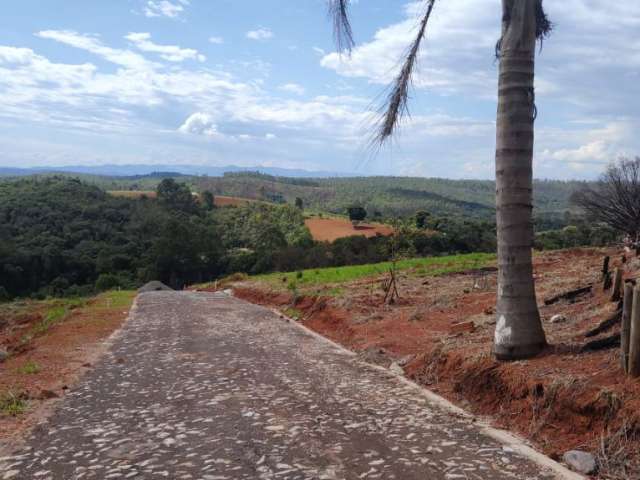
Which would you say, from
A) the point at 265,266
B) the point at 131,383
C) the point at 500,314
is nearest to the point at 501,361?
the point at 500,314

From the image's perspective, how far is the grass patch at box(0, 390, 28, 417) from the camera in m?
6.41

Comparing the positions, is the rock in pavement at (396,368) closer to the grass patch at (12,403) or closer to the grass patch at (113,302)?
the grass patch at (12,403)

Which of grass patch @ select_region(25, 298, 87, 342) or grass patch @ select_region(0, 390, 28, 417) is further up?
grass patch @ select_region(0, 390, 28, 417)

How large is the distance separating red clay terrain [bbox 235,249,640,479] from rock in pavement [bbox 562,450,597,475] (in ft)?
0.24

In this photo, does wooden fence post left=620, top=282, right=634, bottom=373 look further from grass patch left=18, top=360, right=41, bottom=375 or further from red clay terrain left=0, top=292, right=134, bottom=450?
grass patch left=18, top=360, right=41, bottom=375

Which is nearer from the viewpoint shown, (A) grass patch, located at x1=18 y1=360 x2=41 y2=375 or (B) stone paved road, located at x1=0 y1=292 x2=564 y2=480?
(B) stone paved road, located at x1=0 y1=292 x2=564 y2=480

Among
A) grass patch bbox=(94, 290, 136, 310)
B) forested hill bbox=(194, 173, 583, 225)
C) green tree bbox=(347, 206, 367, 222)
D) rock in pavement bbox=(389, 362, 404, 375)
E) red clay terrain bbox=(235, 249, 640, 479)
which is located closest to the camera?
red clay terrain bbox=(235, 249, 640, 479)

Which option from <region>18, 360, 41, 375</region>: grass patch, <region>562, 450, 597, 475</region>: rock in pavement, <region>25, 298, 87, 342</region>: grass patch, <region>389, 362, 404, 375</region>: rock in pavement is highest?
<region>562, 450, 597, 475</region>: rock in pavement

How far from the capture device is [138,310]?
18.2 meters

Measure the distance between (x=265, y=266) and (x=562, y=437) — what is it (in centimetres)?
4289

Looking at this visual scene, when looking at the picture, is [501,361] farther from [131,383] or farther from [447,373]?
[131,383]

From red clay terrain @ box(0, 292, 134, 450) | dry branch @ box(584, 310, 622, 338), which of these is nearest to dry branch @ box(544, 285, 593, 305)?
dry branch @ box(584, 310, 622, 338)

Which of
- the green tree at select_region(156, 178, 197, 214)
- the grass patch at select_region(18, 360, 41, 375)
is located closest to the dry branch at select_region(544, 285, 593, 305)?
the grass patch at select_region(18, 360, 41, 375)

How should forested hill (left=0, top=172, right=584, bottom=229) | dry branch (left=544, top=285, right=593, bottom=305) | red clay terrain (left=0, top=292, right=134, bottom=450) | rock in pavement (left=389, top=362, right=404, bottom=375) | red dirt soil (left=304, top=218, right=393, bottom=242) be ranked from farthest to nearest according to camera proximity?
forested hill (left=0, top=172, right=584, bottom=229) → red dirt soil (left=304, top=218, right=393, bottom=242) → dry branch (left=544, top=285, right=593, bottom=305) → rock in pavement (left=389, top=362, right=404, bottom=375) → red clay terrain (left=0, top=292, right=134, bottom=450)
